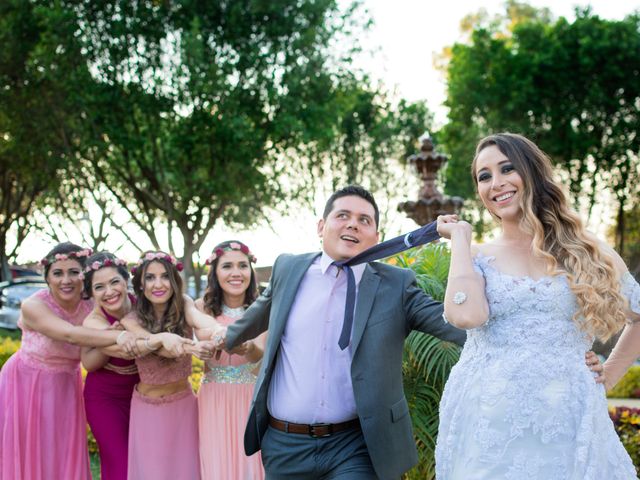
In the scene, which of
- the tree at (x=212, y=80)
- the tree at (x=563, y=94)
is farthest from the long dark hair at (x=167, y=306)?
the tree at (x=563, y=94)

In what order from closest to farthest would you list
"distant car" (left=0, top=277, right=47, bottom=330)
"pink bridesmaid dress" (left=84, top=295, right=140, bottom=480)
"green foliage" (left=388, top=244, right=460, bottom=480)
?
1. "green foliage" (left=388, top=244, right=460, bottom=480)
2. "pink bridesmaid dress" (left=84, top=295, right=140, bottom=480)
3. "distant car" (left=0, top=277, right=47, bottom=330)

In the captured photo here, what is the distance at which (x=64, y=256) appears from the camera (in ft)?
19.4

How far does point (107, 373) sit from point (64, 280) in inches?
34.0

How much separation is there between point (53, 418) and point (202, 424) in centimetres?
122

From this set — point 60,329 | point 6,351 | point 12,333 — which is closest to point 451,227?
point 60,329

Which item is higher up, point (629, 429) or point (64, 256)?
point (64, 256)

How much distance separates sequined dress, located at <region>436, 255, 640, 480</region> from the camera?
294 cm

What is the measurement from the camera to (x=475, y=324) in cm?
304

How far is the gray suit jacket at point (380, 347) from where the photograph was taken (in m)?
3.64

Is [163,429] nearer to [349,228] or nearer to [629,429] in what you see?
[349,228]

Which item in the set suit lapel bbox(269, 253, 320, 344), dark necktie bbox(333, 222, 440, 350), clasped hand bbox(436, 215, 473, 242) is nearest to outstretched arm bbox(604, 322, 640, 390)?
clasped hand bbox(436, 215, 473, 242)

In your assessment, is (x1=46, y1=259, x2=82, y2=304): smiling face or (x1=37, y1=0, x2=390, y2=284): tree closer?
(x1=46, y1=259, x2=82, y2=304): smiling face

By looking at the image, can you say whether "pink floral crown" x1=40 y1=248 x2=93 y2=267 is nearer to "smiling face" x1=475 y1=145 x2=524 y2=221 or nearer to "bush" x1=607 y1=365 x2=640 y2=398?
"smiling face" x1=475 y1=145 x2=524 y2=221

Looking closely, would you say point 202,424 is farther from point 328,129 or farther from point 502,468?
point 328,129
